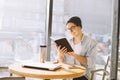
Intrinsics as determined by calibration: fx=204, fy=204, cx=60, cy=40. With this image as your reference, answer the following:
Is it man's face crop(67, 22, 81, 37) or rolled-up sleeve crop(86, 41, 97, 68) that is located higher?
man's face crop(67, 22, 81, 37)

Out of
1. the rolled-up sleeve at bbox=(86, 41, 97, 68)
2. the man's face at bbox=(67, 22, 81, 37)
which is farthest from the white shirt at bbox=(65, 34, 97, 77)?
the man's face at bbox=(67, 22, 81, 37)

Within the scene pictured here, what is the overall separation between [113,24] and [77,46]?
0.55 m

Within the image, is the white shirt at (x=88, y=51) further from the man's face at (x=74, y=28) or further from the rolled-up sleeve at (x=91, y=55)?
the man's face at (x=74, y=28)

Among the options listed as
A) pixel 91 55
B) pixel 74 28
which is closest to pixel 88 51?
pixel 91 55

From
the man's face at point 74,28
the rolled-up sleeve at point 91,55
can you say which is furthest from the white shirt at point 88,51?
the man's face at point 74,28

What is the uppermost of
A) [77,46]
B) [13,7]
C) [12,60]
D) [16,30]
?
[13,7]

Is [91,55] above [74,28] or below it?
below

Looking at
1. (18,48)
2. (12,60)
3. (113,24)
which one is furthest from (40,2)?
(113,24)

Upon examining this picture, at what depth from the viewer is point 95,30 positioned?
3547mm

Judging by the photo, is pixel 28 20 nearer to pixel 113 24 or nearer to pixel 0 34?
pixel 0 34

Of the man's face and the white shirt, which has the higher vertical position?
the man's face

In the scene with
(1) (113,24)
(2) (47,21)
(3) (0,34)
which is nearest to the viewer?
(1) (113,24)

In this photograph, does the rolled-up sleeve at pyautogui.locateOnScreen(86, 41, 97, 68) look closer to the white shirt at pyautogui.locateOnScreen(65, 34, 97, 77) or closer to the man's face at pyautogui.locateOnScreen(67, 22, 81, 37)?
the white shirt at pyautogui.locateOnScreen(65, 34, 97, 77)

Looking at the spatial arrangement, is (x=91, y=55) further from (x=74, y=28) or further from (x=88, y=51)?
(x=74, y=28)
